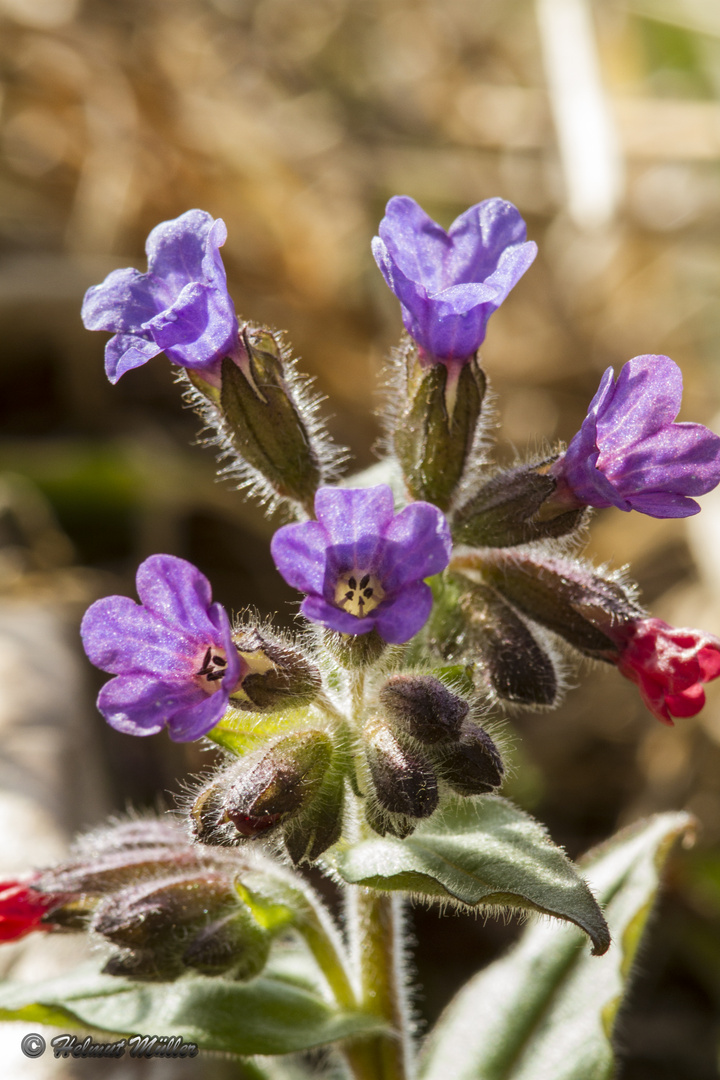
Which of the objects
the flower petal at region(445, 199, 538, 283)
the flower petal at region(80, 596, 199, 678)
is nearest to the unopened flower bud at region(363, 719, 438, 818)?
the flower petal at region(80, 596, 199, 678)

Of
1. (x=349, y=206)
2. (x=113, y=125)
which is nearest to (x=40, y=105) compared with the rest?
(x=113, y=125)

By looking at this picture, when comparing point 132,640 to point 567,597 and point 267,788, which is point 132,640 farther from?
point 567,597

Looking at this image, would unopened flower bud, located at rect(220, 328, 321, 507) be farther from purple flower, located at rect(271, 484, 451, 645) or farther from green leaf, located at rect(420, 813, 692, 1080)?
green leaf, located at rect(420, 813, 692, 1080)

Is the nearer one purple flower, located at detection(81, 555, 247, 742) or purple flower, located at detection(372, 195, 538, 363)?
purple flower, located at detection(81, 555, 247, 742)

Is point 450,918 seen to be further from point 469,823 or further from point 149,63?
point 149,63

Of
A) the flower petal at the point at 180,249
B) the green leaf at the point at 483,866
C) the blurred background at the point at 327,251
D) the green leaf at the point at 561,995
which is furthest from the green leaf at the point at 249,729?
the blurred background at the point at 327,251

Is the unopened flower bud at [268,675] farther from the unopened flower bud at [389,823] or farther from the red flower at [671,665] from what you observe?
the red flower at [671,665]

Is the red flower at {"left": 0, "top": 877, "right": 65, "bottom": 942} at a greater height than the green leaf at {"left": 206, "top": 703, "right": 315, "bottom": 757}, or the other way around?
the green leaf at {"left": 206, "top": 703, "right": 315, "bottom": 757}
